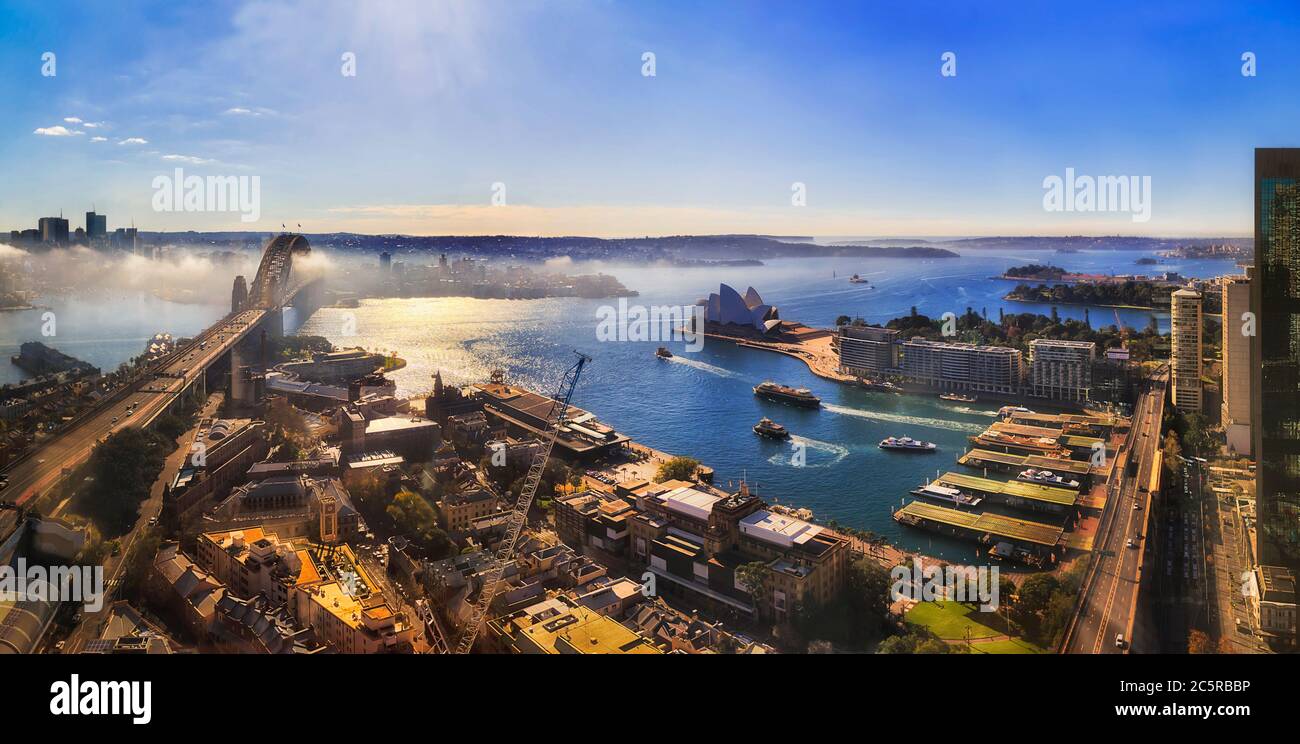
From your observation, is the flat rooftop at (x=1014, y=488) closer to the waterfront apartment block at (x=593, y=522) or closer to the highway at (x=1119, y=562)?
the highway at (x=1119, y=562)

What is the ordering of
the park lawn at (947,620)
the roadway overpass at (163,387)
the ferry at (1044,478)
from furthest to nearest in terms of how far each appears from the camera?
1. the ferry at (1044,478)
2. the roadway overpass at (163,387)
3. the park lawn at (947,620)

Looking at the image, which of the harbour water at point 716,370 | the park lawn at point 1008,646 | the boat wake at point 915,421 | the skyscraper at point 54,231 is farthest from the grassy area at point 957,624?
the skyscraper at point 54,231

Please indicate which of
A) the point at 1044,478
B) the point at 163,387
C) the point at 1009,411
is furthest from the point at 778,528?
the point at 163,387

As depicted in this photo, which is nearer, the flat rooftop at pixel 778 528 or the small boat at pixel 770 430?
the flat rooftop at pixel 778 528

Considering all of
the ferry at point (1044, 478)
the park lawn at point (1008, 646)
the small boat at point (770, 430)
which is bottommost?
the park lawn at point (1008, 646)

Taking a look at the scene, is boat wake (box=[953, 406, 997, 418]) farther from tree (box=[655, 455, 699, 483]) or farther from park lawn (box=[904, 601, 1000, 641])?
park lawn (box=[904, 601, 1000, 641])
